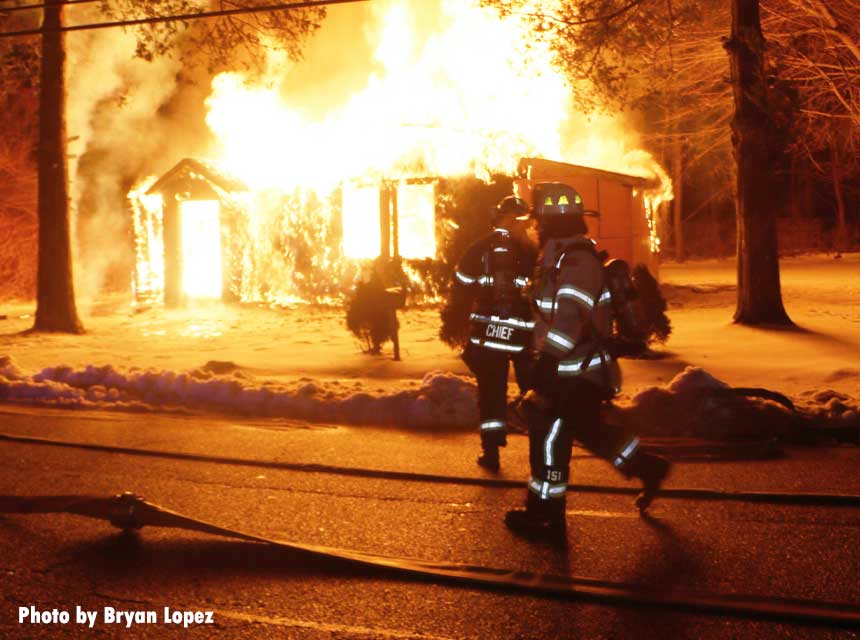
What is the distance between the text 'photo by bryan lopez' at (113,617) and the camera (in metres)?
4.15

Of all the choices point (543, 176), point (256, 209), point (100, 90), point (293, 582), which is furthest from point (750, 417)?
point (100, 90)

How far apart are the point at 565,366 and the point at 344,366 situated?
6961 millimetres

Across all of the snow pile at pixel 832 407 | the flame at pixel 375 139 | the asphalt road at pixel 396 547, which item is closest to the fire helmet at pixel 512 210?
the asphalt road at pixel 396 547

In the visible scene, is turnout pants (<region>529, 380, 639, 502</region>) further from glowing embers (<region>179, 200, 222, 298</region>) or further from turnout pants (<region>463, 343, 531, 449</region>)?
glowing embers (<region>179, 200, 222, 298</region>)

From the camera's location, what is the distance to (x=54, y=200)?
16.9 m

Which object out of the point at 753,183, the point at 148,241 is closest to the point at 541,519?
the point at 753,183

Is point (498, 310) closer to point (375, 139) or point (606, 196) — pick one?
point (375, 139)

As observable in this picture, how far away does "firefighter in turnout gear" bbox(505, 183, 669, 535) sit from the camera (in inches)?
200

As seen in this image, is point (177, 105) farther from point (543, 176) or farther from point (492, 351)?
point (492, 351)

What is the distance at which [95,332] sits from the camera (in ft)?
55.8

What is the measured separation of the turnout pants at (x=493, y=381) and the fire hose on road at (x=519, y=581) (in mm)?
1941

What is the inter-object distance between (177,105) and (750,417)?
23.1 meters

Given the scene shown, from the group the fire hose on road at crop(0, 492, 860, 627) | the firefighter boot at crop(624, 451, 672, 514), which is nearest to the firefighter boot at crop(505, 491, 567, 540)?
the firefighter boot at crop(624, 451, 672, 514)

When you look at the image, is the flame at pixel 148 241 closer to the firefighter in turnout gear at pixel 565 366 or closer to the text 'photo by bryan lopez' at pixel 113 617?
the firefighter in turnout gear at pixel 565 366
